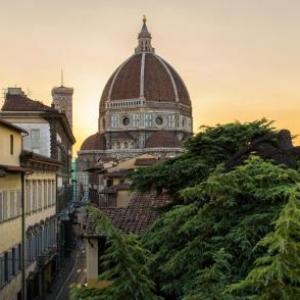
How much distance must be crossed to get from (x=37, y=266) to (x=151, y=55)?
142256 mm

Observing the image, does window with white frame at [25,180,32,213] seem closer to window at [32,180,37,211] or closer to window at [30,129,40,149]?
window at [32,180,37,211]

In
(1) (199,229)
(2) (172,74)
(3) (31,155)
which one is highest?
(2) (172,74)

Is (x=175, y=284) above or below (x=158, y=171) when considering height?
below

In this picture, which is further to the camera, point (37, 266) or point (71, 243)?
point (71, 243)

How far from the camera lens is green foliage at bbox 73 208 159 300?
9.88 meters

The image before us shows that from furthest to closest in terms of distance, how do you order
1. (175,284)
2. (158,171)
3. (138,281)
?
(158,171) → (175,284) → (138,281)

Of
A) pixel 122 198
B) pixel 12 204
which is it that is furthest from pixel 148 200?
pixel 122 198

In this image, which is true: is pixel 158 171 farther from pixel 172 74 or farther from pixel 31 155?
pixel 172 74

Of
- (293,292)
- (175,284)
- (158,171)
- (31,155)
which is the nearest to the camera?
(293,292)

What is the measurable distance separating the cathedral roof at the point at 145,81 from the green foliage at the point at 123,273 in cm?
15904

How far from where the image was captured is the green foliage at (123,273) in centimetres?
988

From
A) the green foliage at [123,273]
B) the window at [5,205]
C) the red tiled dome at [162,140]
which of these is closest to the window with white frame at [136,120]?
the red tiled dome at [162,140]

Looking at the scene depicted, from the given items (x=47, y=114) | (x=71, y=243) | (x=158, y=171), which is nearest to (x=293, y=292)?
(x=158, y=171)

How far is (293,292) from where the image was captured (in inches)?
336
